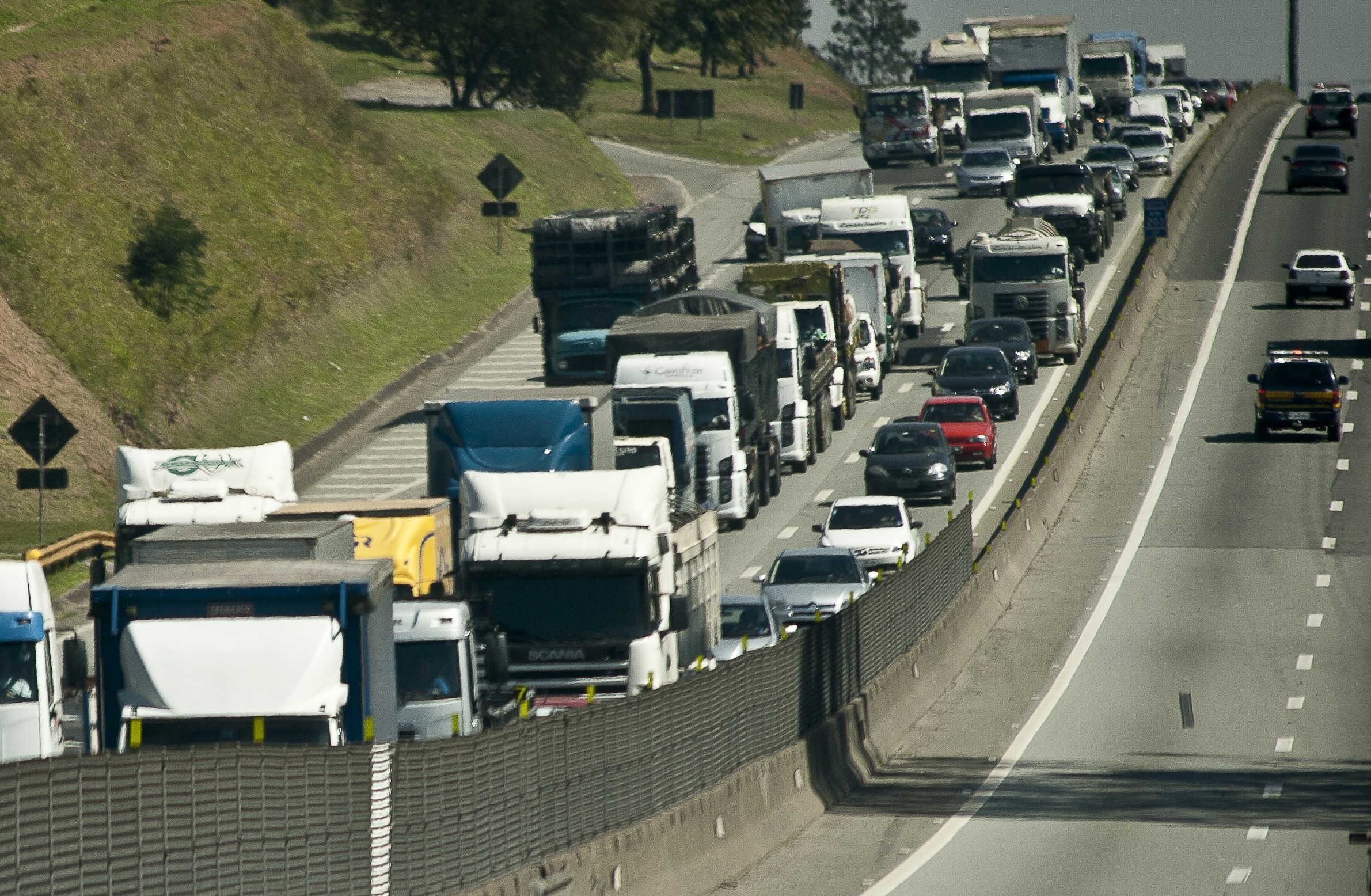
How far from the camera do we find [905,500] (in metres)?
40.5

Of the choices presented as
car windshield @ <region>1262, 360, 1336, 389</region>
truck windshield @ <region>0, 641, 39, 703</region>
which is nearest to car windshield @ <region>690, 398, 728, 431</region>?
car windshield @ <region>1262, 360, 1336, 389</region>

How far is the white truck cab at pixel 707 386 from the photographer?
36.9m

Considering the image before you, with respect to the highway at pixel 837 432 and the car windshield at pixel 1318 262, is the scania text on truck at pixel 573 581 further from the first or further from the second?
the car windshield at pixel 1318 262

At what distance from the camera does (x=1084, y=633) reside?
3166cm

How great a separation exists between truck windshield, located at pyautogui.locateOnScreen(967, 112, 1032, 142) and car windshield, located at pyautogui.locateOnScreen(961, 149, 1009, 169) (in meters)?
1.02

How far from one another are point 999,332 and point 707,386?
53.9 feet

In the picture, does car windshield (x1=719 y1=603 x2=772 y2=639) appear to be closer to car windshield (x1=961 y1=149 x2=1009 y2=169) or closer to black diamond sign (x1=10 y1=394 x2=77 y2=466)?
black diamond sign (x1=10 y1=394 x2=77 y2=466)

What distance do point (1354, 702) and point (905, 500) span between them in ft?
47.6

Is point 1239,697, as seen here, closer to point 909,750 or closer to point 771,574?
point 909,750

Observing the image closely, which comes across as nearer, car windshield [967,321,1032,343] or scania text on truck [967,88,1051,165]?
car windshield [967,321,1032,343]

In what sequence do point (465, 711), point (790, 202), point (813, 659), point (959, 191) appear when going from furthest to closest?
point (959, 191) < point (790, 202) < point (813, 659) < point (465, 711)

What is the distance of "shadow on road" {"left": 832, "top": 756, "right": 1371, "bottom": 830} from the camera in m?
21.2

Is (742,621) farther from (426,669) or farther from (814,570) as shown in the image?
(426,669)

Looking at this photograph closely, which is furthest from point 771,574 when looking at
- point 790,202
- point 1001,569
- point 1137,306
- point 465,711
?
point 790,202
